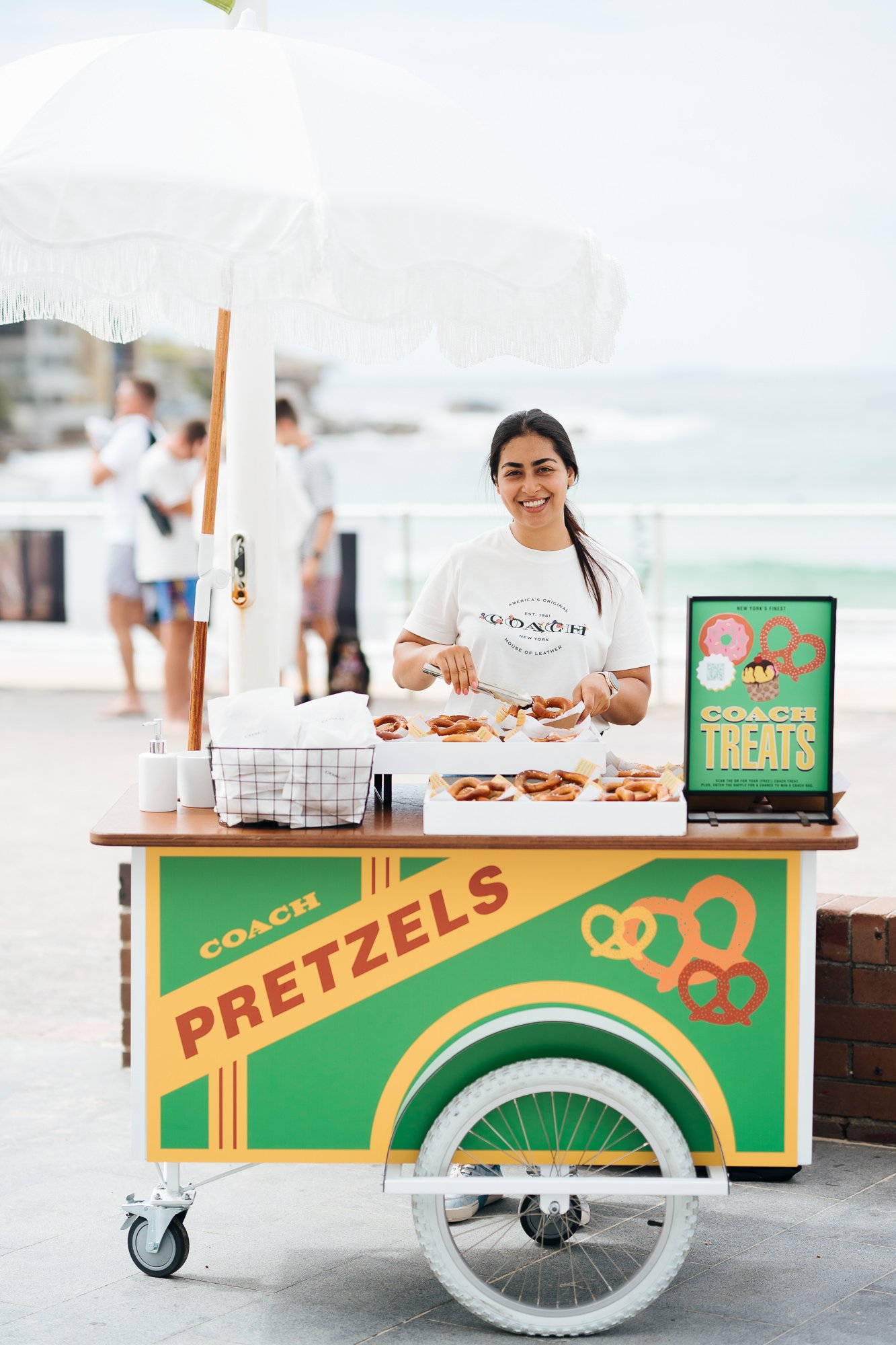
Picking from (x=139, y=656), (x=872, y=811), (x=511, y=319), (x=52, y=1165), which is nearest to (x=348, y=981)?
(x=52, y=1165)

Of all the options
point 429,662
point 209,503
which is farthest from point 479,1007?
point 209,503

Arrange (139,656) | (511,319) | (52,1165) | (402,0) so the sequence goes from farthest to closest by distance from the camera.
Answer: (402,0) → (139,656) → (52,1165) → (511,319)

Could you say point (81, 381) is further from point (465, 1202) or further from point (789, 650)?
point (789, 650)

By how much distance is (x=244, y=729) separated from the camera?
3215 mm

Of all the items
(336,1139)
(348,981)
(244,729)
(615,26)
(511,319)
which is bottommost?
(336,1139)

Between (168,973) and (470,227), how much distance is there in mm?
1642

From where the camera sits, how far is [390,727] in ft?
11.9

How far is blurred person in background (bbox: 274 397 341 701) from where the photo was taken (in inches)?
365

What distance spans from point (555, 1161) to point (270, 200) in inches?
78.2

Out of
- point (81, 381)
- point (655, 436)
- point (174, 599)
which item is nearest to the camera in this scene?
point (174, 599)

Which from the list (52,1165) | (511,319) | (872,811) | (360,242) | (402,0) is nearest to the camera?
(360,242)

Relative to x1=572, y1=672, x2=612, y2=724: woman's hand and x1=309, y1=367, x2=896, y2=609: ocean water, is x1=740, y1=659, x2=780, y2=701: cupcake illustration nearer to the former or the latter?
x1=572, y1=672, x2=612, y2=724: woman's hand

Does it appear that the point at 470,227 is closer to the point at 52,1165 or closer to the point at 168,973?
the point at 168,973

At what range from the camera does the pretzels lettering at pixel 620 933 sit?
10.2 feet
